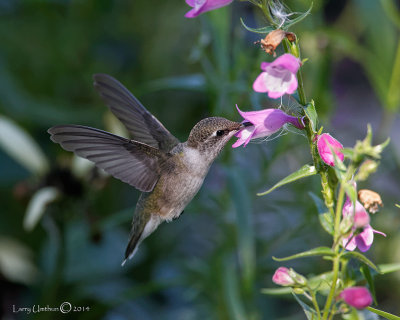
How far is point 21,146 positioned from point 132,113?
2.79 feet

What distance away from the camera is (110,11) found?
2682 millimetres

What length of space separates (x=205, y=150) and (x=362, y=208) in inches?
17.0

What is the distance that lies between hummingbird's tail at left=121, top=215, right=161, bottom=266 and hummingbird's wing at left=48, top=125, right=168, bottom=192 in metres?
0.13

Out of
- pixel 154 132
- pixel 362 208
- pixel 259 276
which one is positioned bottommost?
pixel 362 208

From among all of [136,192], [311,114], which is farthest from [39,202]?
[311,114]

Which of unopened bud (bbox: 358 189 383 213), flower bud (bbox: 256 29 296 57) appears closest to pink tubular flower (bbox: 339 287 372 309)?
unopened bud (bbox: 358 189 383 213)

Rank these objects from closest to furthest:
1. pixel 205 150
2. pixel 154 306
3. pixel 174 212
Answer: pixel 205 150 < pixel 174 212 < pixel 154 306

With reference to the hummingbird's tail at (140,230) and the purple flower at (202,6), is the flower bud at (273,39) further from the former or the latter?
the hummingbird's tail at (140,230)

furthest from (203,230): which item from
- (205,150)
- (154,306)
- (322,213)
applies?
(322,213)

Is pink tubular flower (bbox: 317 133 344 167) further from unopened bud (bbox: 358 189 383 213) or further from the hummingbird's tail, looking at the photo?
the hummingbird's tail

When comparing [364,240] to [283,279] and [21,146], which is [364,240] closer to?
[283,279]

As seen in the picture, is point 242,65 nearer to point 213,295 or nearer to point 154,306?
point 213,295

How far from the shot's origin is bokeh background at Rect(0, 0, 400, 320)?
1.78 m

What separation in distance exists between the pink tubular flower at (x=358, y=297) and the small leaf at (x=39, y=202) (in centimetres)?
124
